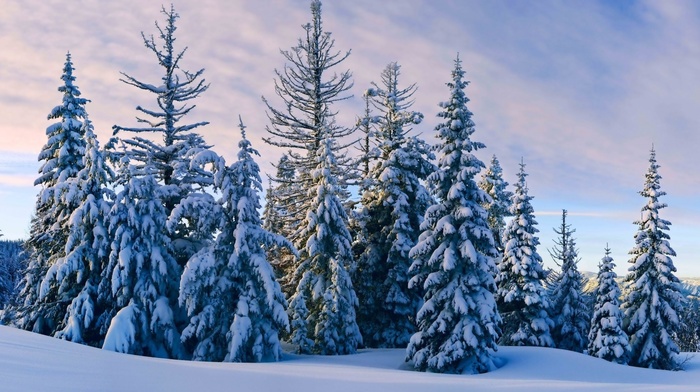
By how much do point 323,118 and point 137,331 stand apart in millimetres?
16635

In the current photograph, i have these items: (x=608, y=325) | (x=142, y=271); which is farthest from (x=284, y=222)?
(x=608, y=325)

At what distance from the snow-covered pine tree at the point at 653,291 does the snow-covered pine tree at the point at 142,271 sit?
86.3 ft

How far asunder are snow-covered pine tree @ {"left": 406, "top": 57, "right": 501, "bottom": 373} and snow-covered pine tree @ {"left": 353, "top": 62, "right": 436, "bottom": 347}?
3.60 m

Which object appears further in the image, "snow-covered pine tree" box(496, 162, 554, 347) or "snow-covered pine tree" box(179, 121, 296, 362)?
"snow-covered pine tree" box(496, 162, 554, 347)

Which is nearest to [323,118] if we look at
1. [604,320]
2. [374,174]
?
[374,174]

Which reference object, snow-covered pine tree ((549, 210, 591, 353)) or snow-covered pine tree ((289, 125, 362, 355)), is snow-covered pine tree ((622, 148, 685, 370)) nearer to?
snow-covered pine tree ((549, 210, 591, 353))

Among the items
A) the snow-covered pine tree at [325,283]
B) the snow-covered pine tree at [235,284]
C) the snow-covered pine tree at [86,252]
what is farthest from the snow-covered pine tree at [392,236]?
the snow-covered pine tree at [86,252]

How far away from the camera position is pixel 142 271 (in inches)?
822

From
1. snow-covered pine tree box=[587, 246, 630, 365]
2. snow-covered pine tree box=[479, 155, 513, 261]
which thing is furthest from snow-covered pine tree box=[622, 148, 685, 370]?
snow-covered pine tree box=[479, 155, 513, 261]

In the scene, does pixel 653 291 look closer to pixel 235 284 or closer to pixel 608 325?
pixel 608 325

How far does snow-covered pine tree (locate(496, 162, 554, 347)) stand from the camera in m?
30.6

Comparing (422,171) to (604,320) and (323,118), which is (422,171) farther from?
(604,320)

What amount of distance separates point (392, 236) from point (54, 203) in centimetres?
1663

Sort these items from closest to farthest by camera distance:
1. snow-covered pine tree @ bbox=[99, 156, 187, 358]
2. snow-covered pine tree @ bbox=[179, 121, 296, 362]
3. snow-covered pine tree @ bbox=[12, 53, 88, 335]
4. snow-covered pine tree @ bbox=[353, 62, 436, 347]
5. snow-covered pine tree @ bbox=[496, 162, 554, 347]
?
1. snow-covered pine tree @ bbox=[179, 121, 296, 362]
2. snow-covered pine tree @ bbox=[99, 156, 187, 358]
3. snow-covered pine tree @ bbox=[12, 53, 88, 335]
4. snow-covered pine tree @ bbox=[353, 62, 436, 347]
5. snow-covered pine tree @ bbox=[496, 162, 554, 347]
